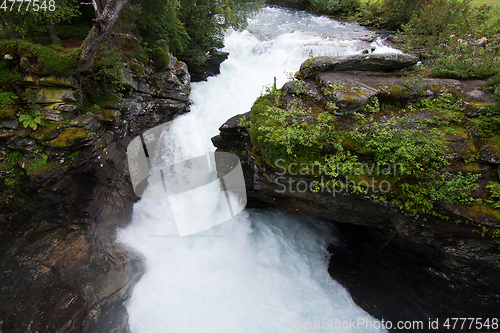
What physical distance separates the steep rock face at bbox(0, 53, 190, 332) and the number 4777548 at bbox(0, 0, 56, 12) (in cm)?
219

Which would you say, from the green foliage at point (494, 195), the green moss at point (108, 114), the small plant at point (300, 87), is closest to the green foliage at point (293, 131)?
the small plant at point (300, 87)

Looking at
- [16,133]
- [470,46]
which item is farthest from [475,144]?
[16,133]

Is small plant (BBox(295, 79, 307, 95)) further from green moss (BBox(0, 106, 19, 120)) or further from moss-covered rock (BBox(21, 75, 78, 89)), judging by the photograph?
green moss (BBox(0, 106, 19, 120))

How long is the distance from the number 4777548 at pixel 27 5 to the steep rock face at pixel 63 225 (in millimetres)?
2193

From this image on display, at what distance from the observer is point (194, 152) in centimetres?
1123

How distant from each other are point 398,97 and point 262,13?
26.3 m

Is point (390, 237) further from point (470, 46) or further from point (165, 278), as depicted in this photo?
point (165, 278)

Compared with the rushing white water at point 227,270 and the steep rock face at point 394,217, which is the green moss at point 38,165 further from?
the steep rock face at point 394,217

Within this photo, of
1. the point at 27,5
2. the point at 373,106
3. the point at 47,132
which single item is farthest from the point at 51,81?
the point at 373,106

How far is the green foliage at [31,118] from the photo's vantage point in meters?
6.09

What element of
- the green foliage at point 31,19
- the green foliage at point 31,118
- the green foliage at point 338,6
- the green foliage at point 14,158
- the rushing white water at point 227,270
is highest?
the green foliage at point 338,6

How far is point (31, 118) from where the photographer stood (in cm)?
622

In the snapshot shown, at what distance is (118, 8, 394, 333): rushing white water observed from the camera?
706cm

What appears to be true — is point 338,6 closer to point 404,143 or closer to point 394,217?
point 404,143
